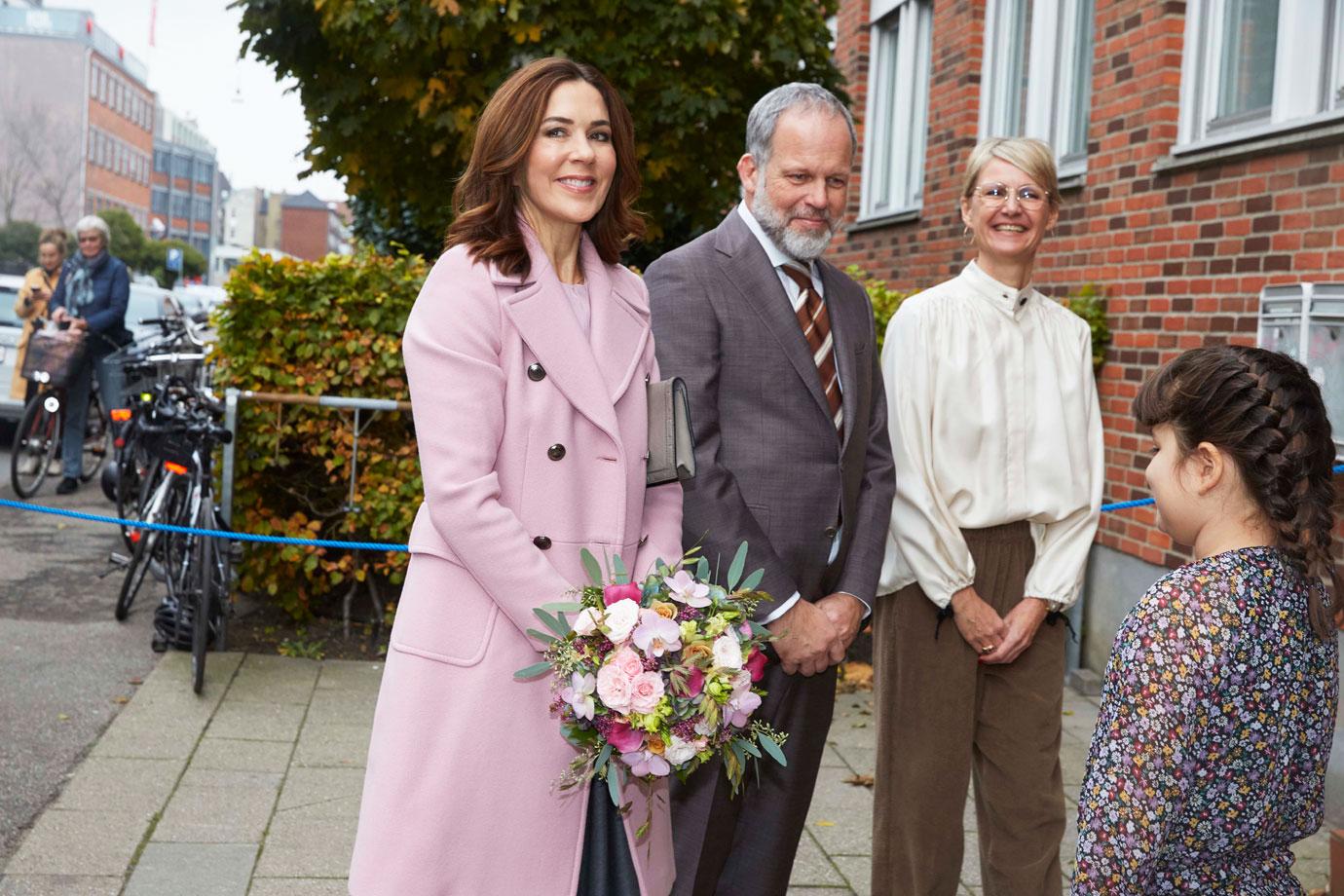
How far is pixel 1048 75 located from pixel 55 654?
6.35m

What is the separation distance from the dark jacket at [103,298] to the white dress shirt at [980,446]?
31.4 ft

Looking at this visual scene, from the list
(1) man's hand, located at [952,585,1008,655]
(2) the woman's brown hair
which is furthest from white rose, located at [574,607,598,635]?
(1) man's hand, located at [952,585,1008,655]

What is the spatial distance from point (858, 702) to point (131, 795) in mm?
3288

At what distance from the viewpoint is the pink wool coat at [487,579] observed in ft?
9.12

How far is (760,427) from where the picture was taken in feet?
11.7

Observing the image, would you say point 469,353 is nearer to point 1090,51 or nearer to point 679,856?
point 679,856

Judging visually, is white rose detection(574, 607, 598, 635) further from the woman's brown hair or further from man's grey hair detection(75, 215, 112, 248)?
man's grey hair detection(75, 215, 112, 248)

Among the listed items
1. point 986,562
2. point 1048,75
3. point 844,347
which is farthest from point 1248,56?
point 844,347

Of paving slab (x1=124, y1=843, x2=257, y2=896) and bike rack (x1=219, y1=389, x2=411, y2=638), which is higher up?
bike rack (x1=219, y1=389, x2=411, y2=638)

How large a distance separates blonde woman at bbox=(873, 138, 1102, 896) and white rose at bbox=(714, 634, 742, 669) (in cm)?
126

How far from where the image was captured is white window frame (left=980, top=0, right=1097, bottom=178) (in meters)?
8.73

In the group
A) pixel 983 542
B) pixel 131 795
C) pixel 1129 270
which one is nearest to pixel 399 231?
pixel 1129 270

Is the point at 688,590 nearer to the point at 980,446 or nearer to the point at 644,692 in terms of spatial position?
the point at 644,692

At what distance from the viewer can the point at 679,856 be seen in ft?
11.7
